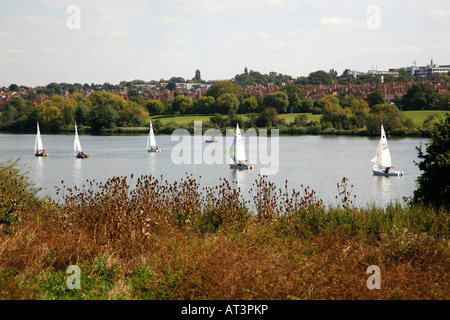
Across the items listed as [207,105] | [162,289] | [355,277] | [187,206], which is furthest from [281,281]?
[207,105]

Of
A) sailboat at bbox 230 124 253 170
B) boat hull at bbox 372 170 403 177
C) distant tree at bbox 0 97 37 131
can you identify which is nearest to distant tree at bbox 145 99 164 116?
distant tree at bbox 0 97 37 131

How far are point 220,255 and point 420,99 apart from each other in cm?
Answer: 11943

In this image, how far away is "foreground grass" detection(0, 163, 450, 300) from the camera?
5.05 m

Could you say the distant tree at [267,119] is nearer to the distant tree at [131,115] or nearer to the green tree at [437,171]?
the distant tree at [131,115]

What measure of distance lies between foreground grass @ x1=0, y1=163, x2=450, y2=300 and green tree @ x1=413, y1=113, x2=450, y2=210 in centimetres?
246

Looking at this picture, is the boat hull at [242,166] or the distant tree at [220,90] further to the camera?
the distant tree at [220,90]

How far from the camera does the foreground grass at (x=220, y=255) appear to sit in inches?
199

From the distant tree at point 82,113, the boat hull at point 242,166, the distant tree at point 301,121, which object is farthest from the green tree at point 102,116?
the boat hull at point 242,166

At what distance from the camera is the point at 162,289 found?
5332 mm

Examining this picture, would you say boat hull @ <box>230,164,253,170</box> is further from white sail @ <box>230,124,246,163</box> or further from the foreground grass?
the foreground grass

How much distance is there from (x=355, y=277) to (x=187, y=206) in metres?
4.11

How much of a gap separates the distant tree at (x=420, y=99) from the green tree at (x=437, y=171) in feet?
359

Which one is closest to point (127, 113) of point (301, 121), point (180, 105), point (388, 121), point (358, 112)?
point (180, 105)
